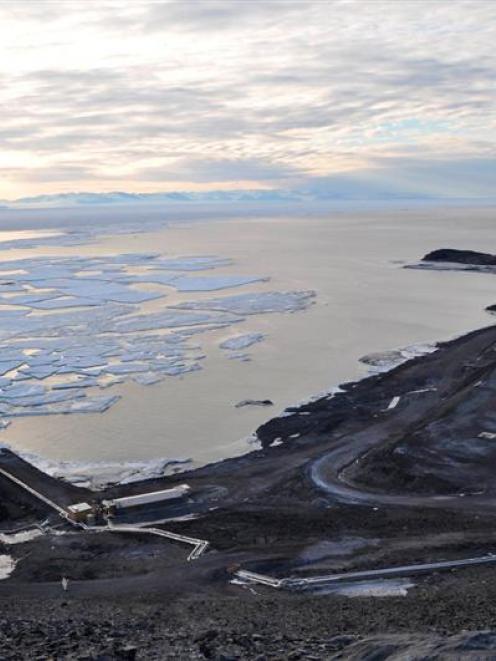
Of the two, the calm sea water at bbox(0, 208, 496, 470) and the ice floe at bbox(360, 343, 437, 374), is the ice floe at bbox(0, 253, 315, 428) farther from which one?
the ice floe at bbox(360, 343, 437, 374)

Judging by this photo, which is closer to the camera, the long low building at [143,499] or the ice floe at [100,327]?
the long low building at [143,499]

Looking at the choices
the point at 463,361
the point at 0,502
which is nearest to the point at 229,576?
the point at 0,502

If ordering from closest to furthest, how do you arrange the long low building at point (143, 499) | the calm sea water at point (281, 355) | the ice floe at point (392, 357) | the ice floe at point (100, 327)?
the long low building at point (143, 499), the calm sea water at point (281, 355), the ice floe at point (100, 327), the ice floe at point (392, 357)

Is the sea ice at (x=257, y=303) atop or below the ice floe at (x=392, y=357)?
atop

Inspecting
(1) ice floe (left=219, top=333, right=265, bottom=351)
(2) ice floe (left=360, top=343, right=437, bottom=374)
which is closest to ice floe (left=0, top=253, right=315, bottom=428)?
(1) ice floe (left=219, top=333, right=265, bottom=351)

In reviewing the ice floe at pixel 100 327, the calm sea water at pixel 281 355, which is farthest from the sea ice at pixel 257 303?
the calm sea water at pixel 281 355

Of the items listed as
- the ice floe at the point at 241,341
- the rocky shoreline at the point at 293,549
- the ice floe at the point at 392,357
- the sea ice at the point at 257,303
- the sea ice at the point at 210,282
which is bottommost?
the rocky shoreline at the point at 293,549

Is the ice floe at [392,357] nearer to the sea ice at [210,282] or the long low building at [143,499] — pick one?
the long low building at [143,499]
